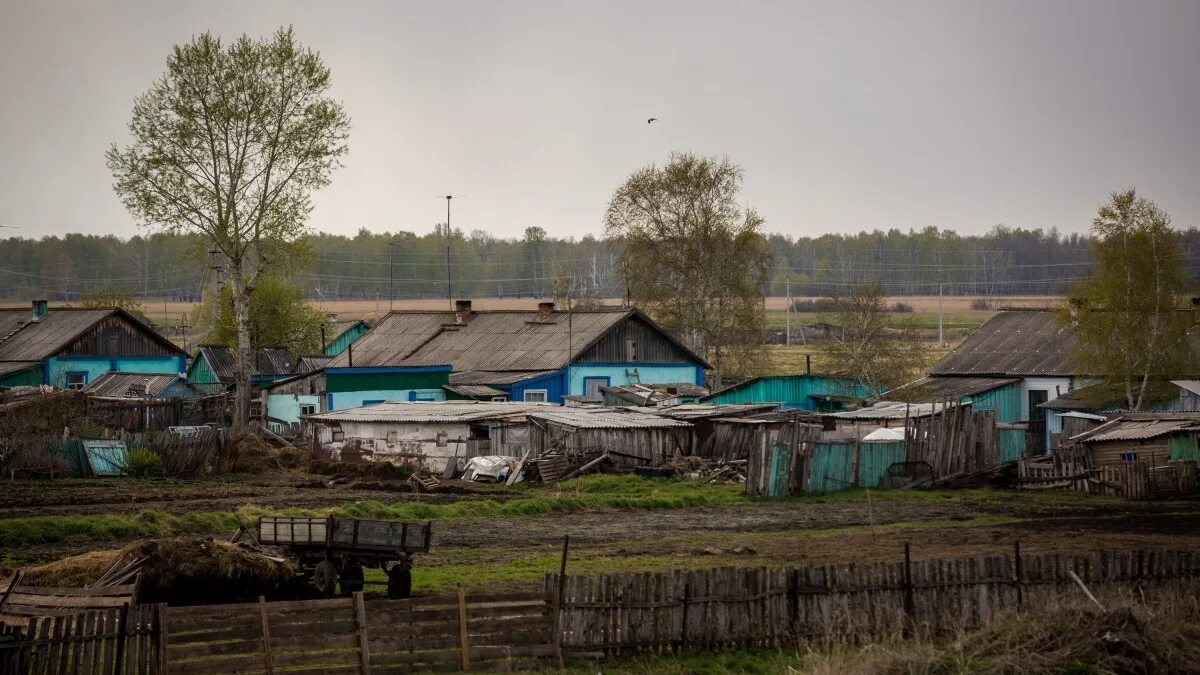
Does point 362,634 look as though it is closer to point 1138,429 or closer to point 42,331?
point 1138,429

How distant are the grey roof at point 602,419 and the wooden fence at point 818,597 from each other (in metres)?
23.8

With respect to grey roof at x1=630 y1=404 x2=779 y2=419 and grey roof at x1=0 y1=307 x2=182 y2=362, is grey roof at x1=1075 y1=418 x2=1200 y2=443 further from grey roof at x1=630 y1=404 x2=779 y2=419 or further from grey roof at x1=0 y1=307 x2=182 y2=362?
grey roof at x1=0 y1=307 x2=182 y2=362

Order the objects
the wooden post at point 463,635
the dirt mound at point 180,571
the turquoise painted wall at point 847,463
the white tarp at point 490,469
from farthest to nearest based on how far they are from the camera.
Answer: the white tarp at point 490,469
the turquoise painted wall at point 847,463
the dirt mound at point 180,571
the wooden post at point 463,635

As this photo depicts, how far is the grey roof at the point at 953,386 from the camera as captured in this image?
54000mm

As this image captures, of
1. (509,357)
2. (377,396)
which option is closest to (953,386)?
(509,357)

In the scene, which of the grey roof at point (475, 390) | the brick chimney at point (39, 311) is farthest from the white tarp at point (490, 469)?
the brick chimney at point (39, 311)

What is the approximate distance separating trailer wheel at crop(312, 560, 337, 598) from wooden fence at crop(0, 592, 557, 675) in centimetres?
502

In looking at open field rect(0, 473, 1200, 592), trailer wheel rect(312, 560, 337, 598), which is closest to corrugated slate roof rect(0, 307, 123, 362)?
open field rect(0, 473, 1200, 592)

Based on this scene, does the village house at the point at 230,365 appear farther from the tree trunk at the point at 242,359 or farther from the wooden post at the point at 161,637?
the wooden post at the point at 161,637

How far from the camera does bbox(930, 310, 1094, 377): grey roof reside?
54.9 metres

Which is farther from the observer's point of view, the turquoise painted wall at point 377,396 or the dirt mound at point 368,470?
the turquoise painted wall at point 377,396

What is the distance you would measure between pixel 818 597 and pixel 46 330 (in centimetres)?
5835

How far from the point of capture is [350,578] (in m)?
21.4

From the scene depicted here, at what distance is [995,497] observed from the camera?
124 ft
